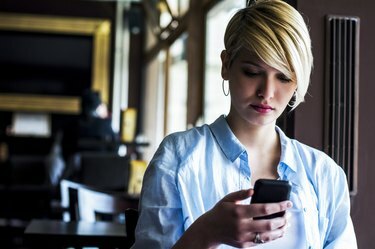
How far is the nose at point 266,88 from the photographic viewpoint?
44.0 inches

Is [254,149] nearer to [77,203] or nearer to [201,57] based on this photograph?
[77,203]

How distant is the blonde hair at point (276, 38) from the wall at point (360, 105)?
0.59m

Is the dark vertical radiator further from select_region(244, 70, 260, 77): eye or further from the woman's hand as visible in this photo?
the woman's hand

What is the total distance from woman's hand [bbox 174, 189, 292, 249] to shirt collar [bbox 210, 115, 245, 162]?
20 cm

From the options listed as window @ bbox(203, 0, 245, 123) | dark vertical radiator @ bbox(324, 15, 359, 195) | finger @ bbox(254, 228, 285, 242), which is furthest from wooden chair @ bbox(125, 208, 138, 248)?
window @ bbox(203, 0, 245, 123)

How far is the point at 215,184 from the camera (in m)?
1.16

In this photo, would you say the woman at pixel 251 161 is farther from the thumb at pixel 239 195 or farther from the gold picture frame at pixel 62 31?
the gold picture frame at pixel 62 31

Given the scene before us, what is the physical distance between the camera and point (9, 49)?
26.5 ft

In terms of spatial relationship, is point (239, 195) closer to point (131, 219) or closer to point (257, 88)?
point (257, 88)

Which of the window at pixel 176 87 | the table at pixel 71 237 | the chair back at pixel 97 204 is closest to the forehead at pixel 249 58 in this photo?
the table at pixel 71 237

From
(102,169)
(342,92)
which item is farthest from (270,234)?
(102,169)

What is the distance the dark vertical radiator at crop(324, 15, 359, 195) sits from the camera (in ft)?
5.69

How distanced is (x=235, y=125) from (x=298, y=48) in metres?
0.20

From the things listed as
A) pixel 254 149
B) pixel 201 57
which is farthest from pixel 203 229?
pixel 201 57
